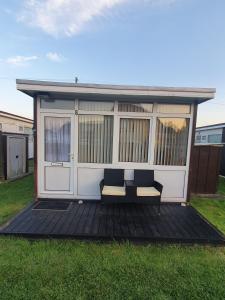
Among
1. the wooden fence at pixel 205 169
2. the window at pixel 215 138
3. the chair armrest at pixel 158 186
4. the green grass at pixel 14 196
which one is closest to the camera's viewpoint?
the green grass at pixel 14 196

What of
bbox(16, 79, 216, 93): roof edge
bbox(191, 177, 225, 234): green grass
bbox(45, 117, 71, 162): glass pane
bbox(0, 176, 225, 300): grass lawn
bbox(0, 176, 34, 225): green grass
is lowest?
bbox(0, 176, 34, 225): green grass

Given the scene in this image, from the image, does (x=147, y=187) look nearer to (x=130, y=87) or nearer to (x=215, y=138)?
(x=130, y=87)

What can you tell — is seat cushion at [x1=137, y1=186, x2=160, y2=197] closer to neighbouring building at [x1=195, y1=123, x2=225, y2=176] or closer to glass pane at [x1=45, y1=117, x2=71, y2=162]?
glass pane at [x1=45, y1=117, x2=71, y2=162]

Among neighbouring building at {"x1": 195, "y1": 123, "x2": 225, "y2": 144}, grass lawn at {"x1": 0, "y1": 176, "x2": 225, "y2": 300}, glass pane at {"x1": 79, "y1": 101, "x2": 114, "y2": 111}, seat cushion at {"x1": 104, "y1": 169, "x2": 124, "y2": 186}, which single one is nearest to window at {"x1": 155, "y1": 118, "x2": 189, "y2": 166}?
seat cushion at {"x1": 104, "y1": 169, "x2": 124, "y2": 186}

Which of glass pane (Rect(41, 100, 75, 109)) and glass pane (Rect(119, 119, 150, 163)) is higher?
glass pane (Rect(41, 100, 75, 109))

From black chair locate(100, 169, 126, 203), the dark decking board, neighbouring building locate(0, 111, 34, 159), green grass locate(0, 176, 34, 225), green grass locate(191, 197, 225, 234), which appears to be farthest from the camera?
neighbouring building locate(0, 111, 34, 159)

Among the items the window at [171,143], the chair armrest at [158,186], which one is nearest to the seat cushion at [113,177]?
the chair armrest at [158,186]

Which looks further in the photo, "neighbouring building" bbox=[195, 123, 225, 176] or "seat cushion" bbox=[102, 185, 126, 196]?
"neighbouring building" bbox=[195, 123, 225, 176]

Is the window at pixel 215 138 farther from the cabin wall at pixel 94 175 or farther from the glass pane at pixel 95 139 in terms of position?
the glass pane at pixel 95 139

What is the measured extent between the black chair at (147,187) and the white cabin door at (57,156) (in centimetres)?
166

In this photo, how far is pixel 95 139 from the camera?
4.46 metres

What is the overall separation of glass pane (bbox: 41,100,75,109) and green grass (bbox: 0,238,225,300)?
2.89m

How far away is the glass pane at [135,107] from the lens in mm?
4320

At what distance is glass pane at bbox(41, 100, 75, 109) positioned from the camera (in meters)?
4.27
